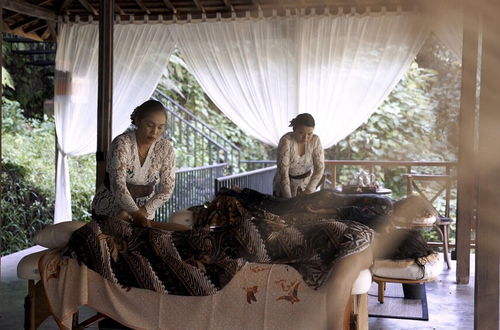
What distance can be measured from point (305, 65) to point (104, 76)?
8.09ft

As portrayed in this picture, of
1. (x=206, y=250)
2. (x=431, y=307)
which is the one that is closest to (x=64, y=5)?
(x=431, y=307)

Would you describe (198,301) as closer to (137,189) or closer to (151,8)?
(137,189)

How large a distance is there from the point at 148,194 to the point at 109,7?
6.47 feet

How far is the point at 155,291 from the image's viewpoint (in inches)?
114

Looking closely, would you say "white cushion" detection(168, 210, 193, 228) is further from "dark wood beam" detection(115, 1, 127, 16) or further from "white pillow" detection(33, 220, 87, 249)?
"dark wood beam" detection(115, 1, 127, 16)

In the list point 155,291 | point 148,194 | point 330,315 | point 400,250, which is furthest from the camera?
point 148,194

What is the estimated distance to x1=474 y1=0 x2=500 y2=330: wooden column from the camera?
2.87 m

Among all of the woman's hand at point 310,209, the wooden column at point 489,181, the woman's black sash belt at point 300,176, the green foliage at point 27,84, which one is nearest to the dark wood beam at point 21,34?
the green foliage at point 27,84

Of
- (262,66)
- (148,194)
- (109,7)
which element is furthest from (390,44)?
(148,194)

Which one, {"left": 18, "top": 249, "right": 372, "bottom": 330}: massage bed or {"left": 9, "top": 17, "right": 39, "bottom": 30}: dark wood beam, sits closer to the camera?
{"left": 18, "top": 249, "right": 372, "bottom": 330}: massage bed

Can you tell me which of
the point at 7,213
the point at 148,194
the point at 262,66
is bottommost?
the point at 7,213

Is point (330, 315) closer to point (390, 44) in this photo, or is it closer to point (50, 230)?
point (50, 230)

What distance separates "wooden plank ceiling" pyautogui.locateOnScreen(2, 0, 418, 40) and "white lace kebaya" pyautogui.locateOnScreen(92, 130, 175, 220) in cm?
352

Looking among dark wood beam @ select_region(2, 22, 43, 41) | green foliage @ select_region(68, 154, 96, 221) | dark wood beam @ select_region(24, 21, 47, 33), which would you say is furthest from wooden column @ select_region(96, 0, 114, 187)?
green foliage @ select_region(68, 154, 96, 221)
